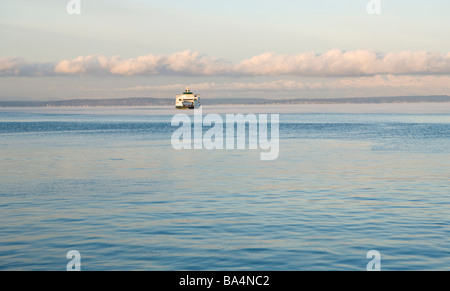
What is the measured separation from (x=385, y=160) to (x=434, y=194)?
1753 centimetres

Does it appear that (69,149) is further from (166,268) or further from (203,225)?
(166,268)

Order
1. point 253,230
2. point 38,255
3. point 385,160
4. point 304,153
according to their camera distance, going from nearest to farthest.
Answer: point 38,255, point 253,230, point 385,160, point 304,153

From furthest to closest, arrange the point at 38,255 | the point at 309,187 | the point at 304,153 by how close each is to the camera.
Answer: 1. the point at 304,153
2. the point at 309,187
3. the point at 38,255

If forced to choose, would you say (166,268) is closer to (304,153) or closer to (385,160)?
(385,160)

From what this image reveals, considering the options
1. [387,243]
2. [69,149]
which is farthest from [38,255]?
[69,149]

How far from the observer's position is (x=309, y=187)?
29.2 meters

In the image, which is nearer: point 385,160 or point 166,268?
point 166,268

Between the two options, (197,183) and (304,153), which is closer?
(197,183)

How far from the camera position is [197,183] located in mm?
31359
